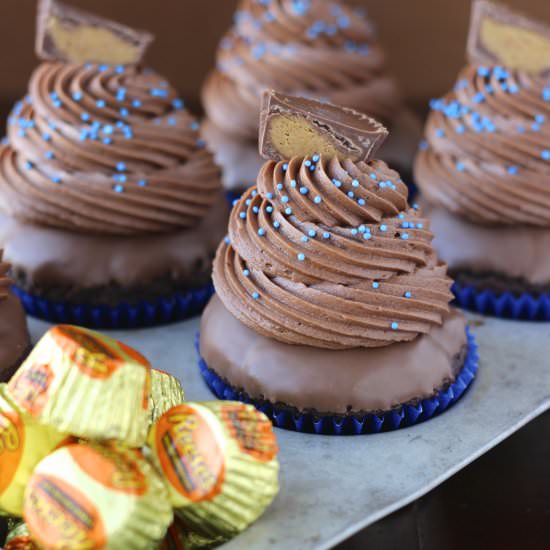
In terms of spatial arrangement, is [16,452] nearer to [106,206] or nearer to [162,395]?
[162,395]

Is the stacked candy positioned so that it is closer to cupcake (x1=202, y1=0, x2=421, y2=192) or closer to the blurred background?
cupcake (x1=202, y1=0, x2=421, y2=192)

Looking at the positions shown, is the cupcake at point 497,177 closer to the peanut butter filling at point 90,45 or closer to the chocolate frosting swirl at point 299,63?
the chocolate frosting swirl at point 299,63

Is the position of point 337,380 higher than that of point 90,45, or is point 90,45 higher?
point 90,45

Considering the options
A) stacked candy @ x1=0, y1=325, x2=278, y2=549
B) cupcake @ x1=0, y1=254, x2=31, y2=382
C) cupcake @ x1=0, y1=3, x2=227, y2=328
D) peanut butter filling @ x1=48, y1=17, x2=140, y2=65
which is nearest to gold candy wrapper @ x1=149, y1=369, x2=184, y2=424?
stacked candy @ x1=0, y1=325, x2=278, y2=549

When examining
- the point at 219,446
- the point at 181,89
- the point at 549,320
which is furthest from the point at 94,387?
the point at 181,89

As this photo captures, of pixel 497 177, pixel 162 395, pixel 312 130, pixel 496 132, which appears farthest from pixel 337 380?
pixel 496 132
